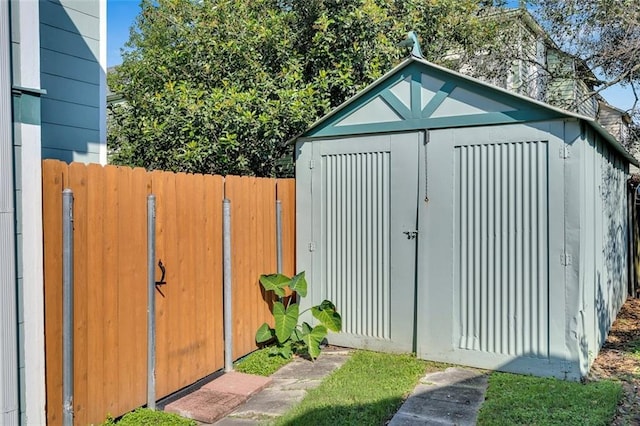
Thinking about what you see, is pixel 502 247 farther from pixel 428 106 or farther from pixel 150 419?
pixel 150 419

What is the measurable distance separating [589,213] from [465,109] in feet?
4.62

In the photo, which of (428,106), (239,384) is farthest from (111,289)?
(428,106)

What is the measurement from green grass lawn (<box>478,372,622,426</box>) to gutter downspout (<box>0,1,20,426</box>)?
2825 millimetres

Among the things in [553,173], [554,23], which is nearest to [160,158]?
[553,173]

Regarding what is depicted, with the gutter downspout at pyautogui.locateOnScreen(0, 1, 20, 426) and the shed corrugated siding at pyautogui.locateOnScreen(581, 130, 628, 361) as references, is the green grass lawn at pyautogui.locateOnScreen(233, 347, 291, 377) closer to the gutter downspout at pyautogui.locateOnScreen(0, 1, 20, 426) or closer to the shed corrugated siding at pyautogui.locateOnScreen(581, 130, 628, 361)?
the gutter downspout at pyautogui.locateOnScreen(0, 1, 20, 426)

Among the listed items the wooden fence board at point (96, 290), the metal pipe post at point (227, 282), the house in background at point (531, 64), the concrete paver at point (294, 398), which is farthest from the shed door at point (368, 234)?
the house in background at point (531, 64)

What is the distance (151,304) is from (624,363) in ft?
13.9

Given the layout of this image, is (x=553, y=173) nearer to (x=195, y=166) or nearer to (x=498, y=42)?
(x=195, y=166)

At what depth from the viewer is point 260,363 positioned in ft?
14.6

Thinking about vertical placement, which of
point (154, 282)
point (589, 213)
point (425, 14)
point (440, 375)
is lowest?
point (440, 375)

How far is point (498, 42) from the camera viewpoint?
834 centimetres

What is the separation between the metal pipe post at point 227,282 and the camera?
423 centimetres

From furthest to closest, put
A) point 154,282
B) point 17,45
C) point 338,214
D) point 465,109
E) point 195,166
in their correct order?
point 195,166 < point 338,214 < point 465,109 < point 154,282 < point 17,45

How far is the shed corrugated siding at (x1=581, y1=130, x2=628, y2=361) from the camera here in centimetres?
414
